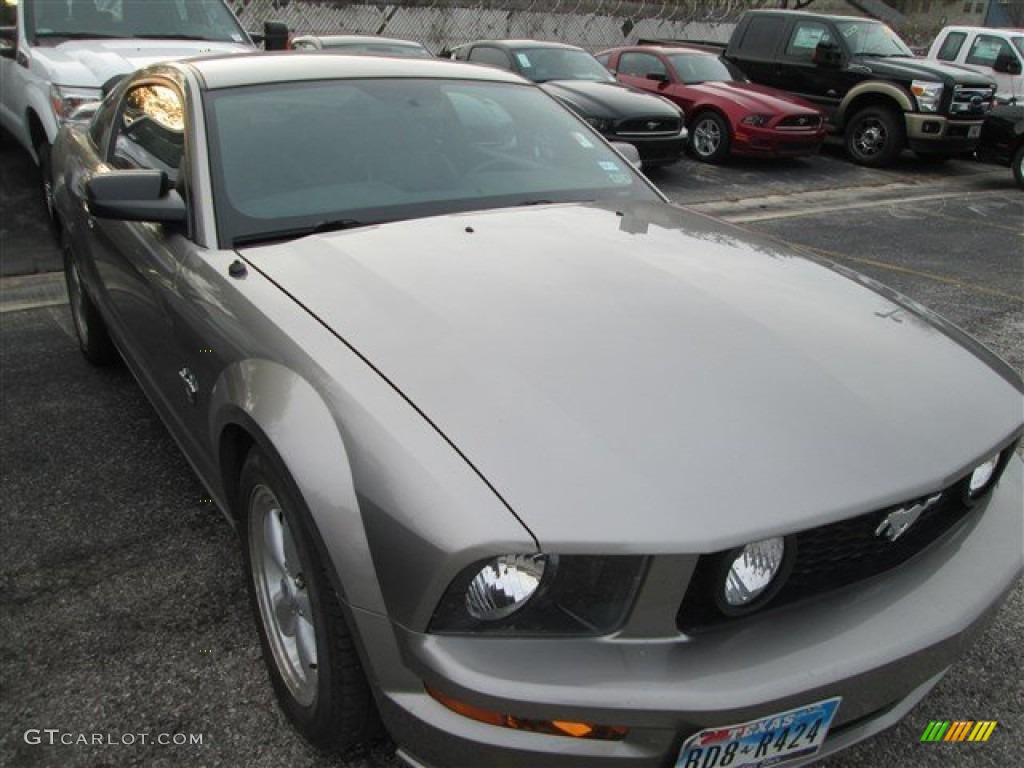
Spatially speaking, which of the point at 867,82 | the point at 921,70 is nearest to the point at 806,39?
the point at 867,82

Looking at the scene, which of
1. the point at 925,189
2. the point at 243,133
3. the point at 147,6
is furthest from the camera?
the point at 925,189

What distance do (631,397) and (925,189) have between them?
1053 cm

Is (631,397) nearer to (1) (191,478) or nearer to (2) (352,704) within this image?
(2) (352,704)

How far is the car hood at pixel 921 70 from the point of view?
442 inches

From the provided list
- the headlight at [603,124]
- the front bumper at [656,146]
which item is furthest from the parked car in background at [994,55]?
the headlight at [603,124]

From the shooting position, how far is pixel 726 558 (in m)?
1.54

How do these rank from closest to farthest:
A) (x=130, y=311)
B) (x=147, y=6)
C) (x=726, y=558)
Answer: (x=726, y=558) < (x=130, y=311) < (x=147, y=6)

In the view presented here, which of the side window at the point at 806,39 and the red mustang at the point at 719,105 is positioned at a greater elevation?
the side window at the point at 806,39

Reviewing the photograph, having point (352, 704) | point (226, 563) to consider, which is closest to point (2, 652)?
point (226, 563)

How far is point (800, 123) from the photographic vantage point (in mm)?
10820

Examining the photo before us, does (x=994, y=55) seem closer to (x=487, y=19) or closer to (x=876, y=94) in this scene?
(x=876, y=94)

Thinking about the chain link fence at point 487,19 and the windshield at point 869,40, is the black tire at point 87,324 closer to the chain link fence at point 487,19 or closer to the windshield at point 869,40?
the windshield at point 869,40

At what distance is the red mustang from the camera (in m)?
10.7

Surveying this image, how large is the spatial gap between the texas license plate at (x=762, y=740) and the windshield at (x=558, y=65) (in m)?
9.54
